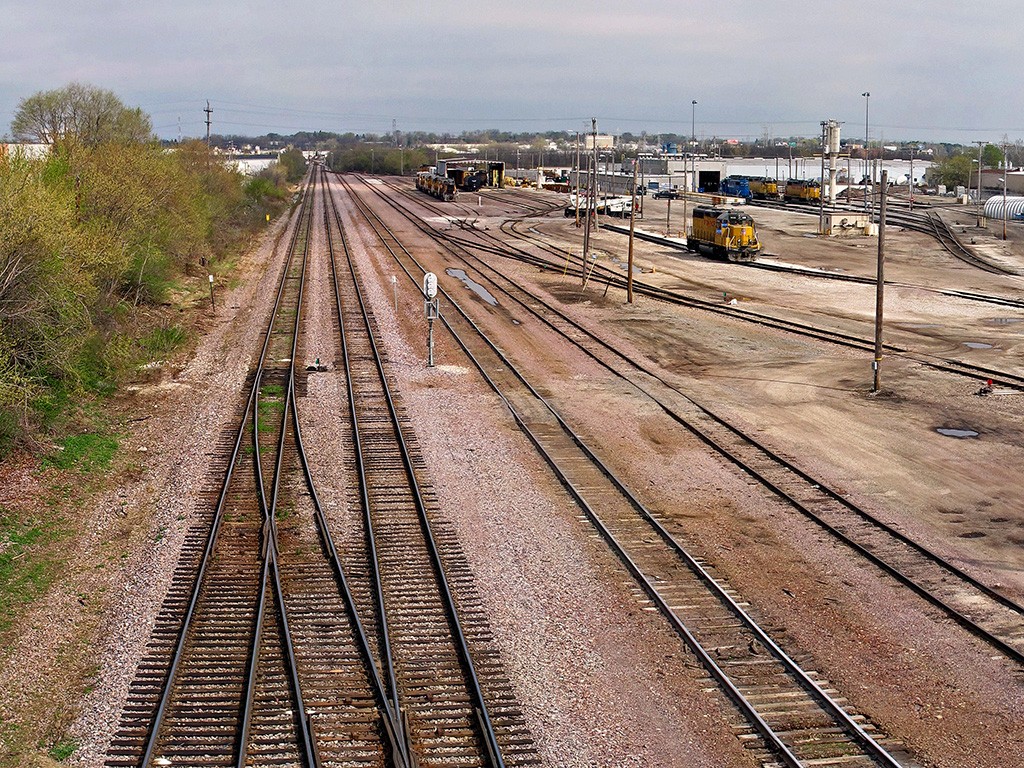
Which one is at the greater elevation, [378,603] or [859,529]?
[859,529]

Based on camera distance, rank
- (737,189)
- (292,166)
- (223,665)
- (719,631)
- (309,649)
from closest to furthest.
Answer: (223,665)
(309,649)
(719,631)
(737,189)
(292,166)

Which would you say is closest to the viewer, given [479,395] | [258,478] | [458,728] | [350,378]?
[458,728]

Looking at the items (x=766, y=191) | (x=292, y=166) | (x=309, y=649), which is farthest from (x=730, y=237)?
(x=292, y=166)

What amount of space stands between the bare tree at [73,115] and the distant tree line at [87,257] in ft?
0.18

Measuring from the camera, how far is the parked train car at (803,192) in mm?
99375

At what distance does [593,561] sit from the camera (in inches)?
576

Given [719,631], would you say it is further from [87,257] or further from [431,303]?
[431,303]

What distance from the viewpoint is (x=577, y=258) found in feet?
180

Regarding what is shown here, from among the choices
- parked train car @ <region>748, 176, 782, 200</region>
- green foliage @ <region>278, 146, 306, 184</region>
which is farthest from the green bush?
green foliage @ <region>278, 146, 306, 184</region>

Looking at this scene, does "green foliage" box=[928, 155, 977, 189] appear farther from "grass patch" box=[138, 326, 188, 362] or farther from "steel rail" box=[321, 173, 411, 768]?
"steel rail" box=[321, 173, 411, 768]

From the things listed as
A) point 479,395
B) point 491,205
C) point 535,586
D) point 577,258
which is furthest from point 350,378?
point 491,205

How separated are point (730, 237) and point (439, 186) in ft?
172

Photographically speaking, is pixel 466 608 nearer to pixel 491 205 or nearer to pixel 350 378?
pixel 350 378

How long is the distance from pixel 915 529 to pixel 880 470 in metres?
3.14
